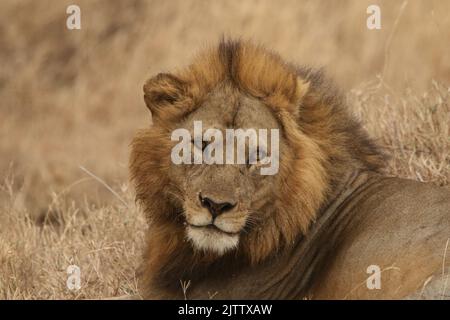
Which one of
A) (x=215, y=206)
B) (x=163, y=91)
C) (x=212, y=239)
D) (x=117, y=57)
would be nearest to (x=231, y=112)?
(x=163, y=91)

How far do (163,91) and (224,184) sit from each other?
67cm

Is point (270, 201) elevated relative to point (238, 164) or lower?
lower

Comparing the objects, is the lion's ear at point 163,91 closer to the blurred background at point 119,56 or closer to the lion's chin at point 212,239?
the lion's chin at point 212,239

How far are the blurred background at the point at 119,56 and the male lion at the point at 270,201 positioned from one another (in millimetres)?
6749

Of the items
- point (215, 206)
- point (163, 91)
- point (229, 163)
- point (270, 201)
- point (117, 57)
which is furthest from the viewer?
point (117, 57)

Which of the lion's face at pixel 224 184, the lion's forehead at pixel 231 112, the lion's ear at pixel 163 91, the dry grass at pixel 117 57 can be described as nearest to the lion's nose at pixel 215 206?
Answer: the lion's face at pixel 224 184

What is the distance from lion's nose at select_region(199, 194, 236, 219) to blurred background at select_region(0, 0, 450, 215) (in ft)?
23.6

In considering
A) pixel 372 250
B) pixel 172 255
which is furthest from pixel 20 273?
pixel 372 250

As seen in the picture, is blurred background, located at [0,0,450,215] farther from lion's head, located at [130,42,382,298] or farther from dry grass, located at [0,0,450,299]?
lion's head, located at [130,42,382,298]

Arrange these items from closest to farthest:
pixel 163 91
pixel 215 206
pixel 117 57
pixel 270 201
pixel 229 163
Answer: pixel 215 206
pixel 229 163
pixel 270 201
pixel 163 91
pixel 117 57

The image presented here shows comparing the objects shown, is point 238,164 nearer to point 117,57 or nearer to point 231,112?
Answer: point 231,112

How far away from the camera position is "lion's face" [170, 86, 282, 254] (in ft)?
18.0

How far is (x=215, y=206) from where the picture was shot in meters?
5.44

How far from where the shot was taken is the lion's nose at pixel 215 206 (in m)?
5.44
